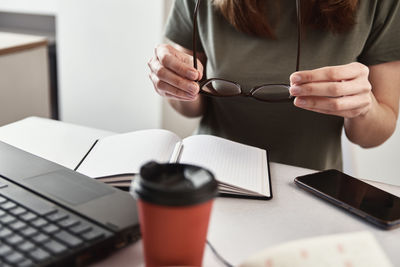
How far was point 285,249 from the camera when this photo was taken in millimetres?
393

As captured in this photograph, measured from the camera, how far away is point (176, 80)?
29.6 inches

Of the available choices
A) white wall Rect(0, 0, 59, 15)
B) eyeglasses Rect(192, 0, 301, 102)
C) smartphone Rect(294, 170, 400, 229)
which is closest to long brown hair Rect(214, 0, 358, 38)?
eyeglasses Rect(192, 0, 301, 102)

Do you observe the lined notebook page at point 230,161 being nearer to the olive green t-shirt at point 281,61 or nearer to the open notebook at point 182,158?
the open notebook at point 182,158

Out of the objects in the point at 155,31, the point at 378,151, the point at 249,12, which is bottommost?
the point at 378,151

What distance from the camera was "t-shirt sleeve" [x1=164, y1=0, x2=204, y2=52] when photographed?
41.2 inches

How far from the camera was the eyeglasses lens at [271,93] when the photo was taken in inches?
29.1

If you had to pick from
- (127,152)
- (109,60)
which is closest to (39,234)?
(127,152)

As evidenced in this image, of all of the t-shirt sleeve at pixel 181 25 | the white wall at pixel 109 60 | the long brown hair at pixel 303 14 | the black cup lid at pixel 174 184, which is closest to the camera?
the black cup lid at pixel 174 184

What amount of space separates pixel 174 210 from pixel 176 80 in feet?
1.35

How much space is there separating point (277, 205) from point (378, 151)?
0.99 m

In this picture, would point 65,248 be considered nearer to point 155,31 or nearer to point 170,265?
point 170,265

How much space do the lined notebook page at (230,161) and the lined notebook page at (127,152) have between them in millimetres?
33

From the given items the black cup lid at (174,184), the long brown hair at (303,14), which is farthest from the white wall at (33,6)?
the black cup lid at (174,184)

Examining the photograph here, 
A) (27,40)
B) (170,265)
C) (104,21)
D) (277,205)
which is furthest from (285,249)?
(104,21)
